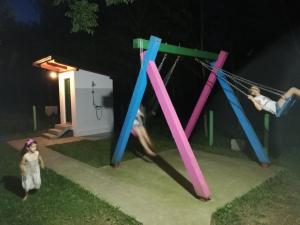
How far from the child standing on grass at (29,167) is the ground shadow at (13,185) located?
0.39 m

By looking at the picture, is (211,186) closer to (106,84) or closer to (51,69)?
(106,84)

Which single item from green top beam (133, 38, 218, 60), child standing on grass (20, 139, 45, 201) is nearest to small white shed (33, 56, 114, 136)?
green top beam (133, 38, 218, 60)

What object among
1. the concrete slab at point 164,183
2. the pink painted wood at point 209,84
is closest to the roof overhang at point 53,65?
the concrete slab at point 164,183

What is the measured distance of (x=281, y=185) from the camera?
6133 millimetres

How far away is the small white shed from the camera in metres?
12.0

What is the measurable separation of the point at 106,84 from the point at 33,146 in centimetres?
766

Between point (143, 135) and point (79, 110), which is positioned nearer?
point (143, 135)

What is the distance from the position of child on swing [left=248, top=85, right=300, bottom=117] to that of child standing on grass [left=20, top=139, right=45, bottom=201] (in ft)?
14.5

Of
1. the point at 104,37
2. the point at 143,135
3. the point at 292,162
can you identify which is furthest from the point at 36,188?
the point at 104,37

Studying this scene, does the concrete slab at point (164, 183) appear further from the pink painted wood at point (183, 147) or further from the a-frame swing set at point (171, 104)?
the a-frame swing set at point (171, 104)

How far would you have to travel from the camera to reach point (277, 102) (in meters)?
6.17

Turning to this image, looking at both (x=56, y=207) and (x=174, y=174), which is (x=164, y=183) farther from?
(x=56, y=207)

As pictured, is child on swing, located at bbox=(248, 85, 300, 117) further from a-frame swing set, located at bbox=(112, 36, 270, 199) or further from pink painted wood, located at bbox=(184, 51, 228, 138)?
pink painted wood, located at bbox=(184, 51, 228, 138)

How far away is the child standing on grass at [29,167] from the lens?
5457mm
